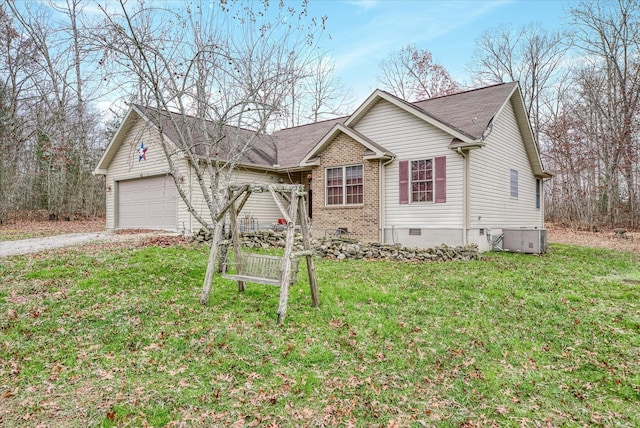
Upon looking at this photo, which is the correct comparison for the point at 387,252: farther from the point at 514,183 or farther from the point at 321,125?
the point at 321,125

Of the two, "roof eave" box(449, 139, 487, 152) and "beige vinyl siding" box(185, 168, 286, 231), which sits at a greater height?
"roof eave" box(449, 139, 487, 152)

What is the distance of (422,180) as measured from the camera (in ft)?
40.5

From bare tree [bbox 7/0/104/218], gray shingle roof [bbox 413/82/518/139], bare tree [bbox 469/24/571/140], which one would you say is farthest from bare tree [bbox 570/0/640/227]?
bare tree [bbox 7/0/104/218]

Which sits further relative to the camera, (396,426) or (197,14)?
(197,14)

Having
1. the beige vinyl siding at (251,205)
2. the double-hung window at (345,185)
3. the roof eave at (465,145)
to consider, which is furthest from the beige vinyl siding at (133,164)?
the roof eave at (465,145)

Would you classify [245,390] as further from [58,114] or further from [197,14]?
[58,114]

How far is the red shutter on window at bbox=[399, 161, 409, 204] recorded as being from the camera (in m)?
12.5

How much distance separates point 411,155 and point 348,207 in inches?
110

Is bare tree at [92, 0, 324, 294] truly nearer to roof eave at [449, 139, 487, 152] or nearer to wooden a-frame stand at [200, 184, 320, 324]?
wooden a-frame stand at [200, 184, 320, 324]

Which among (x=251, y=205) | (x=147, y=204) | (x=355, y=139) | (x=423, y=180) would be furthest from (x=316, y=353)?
(x=147, y=204)

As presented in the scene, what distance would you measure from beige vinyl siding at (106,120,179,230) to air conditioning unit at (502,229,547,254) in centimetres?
1290

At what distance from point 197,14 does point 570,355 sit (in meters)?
8.54

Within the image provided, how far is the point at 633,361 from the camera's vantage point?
4242mm

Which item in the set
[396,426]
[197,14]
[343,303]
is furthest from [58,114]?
[396,426]
